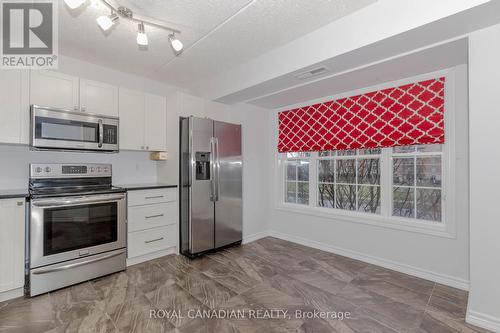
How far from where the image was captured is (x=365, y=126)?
3.17 metres

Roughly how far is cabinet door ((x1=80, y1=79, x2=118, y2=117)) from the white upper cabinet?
93 millimetres

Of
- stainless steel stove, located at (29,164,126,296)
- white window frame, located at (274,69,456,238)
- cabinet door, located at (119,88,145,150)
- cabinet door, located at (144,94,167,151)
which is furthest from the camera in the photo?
cabinet door, located at (144,94,167,151)

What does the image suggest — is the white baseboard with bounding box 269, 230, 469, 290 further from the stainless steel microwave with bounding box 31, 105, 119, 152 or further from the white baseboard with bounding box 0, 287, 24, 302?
the white baseboard with bounding box 0, 287, 24, 302

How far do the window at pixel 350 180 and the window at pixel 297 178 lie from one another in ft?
0.84

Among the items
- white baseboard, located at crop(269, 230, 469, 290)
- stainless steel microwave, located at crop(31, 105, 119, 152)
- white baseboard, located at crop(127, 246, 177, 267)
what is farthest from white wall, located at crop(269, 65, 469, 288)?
stainless steel microwave, located at crop(31, 105, 119, 152)

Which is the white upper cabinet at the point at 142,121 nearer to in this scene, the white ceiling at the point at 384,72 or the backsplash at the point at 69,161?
the backsplash at the point at 69,161

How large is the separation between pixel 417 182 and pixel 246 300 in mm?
2421

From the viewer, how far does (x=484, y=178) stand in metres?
1.91

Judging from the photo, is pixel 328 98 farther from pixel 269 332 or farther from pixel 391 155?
pixel 269 332

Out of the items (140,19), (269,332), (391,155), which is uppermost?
(140,19)

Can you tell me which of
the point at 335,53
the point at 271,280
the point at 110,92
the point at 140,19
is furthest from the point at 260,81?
the point at 271,280

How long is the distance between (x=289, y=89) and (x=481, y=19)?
6.22 feet

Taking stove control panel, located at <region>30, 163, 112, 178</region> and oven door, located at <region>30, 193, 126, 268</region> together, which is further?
stove control panel, located at <region>30, 163, 112, 178</region>

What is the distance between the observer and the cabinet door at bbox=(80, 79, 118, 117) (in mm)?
2810
